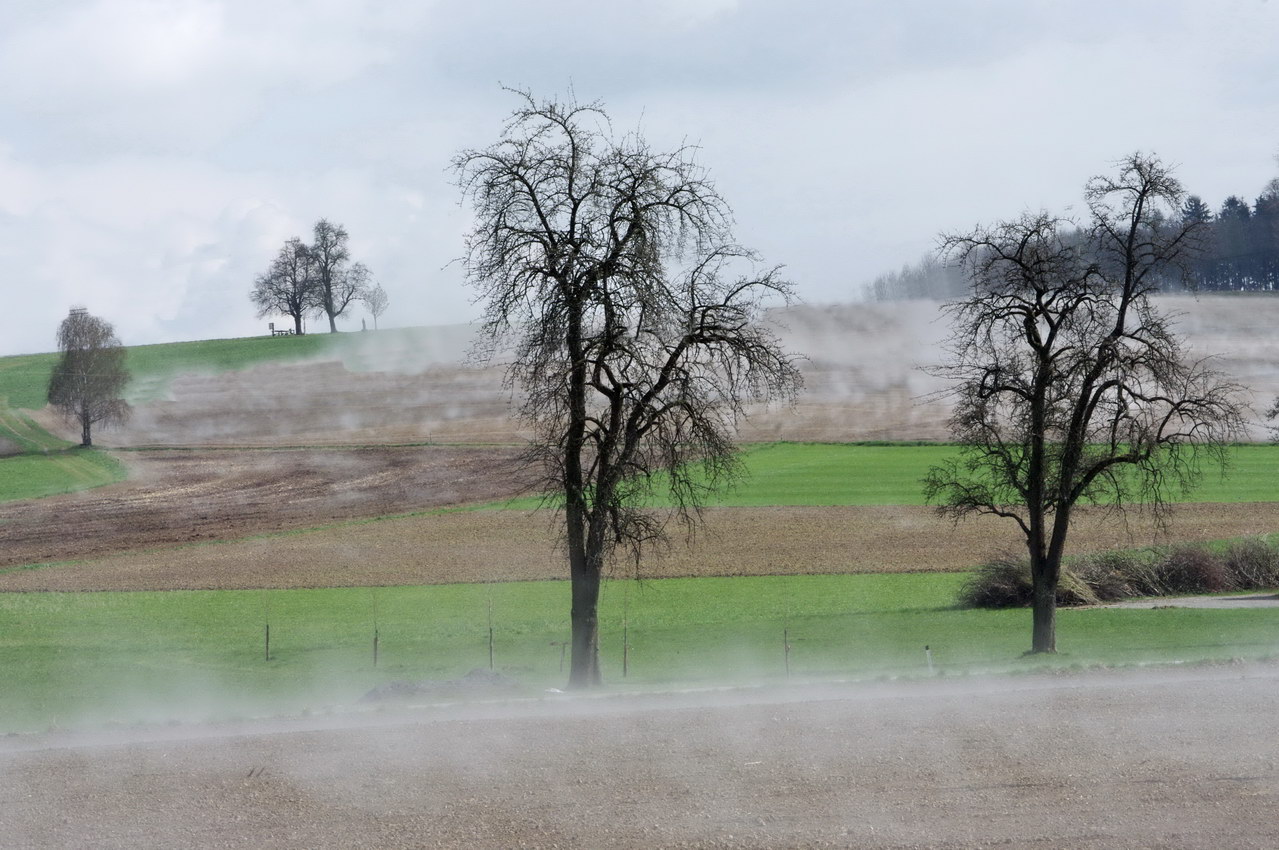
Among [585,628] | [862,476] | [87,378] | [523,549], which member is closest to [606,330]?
[585,628]

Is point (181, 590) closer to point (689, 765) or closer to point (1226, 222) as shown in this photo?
point (689, 765)

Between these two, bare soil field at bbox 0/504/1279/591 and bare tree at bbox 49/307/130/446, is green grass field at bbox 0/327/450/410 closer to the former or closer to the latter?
bare tree at bbox 49/307/130/446

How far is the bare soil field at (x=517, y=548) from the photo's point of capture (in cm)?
4172

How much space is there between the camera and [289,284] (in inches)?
4956

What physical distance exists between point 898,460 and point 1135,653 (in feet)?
142

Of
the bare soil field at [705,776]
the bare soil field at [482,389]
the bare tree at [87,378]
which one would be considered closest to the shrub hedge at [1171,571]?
the bare soil field at [705,776]

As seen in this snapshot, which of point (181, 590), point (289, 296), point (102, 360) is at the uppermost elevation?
point (289, 296)

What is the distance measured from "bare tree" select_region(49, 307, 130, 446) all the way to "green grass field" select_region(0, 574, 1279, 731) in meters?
42.7

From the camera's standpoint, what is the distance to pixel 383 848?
11.0 metres

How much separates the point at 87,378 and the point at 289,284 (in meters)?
48.8

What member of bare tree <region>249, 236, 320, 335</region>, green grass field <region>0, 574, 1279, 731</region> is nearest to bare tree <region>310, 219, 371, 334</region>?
bare tree <region>249, 236, 320, 335</region>

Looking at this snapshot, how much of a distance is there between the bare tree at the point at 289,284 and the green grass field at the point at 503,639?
9004cm

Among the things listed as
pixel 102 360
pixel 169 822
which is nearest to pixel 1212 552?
pixel 169 822

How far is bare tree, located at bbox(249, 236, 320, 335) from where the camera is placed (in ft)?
409
